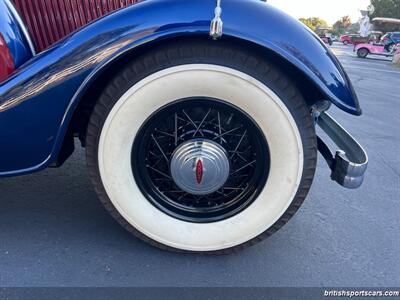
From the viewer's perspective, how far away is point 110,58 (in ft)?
5.47

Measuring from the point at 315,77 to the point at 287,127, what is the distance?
0.24 meters

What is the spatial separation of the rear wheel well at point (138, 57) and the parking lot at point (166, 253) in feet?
1.77

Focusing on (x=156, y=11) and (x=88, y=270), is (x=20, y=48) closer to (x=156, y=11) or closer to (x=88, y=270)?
(x=156, y=11)

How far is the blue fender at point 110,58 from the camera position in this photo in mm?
1646

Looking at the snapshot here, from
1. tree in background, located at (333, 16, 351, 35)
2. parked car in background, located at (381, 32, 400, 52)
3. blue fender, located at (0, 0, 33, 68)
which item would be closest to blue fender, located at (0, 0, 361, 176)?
blue fender, located at (0, 0, 33, 68)

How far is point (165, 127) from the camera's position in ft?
6.32

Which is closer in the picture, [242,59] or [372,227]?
[242,59]

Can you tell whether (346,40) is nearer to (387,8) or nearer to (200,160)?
(387,8)

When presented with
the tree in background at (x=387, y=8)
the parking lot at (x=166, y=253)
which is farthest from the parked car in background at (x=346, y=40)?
the parking lot at (x=166, y=253)

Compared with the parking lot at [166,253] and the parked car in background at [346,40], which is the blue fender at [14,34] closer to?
the parking lot at [166,253]

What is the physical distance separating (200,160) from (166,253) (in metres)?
0.53

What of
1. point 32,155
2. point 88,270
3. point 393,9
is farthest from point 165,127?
point 393,9

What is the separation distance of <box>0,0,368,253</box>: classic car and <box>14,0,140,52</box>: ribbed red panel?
0.45 ft

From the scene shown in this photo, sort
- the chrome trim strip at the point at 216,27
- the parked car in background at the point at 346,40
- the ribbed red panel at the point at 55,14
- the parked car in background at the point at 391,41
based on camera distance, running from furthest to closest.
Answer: the parked car in background at the point at 346,40 < the parked car in background at the point at 391,41 < the ribbed red panel at the point at 55,14 < the chrome trim strip at the point at 216,27
